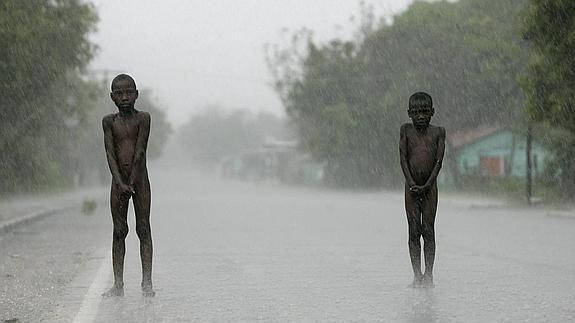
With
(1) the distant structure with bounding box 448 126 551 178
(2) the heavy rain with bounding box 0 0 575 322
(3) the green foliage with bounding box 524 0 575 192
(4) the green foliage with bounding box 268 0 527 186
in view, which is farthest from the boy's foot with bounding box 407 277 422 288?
(1) the distant structure with bounding box 448 126 551 178

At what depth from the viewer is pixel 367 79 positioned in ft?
166

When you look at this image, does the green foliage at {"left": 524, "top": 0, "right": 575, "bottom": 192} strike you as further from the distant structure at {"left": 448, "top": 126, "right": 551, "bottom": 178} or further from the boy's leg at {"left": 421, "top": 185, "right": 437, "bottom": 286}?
the distant structure at {"left": 448, "top": 126, "right": 551, "bottom": 178}

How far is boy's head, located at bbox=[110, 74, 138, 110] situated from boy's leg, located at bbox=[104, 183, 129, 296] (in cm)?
70

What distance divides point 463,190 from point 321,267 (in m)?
33.6

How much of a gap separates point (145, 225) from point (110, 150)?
0.71 metres

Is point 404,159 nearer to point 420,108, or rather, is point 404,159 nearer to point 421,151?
point 421,151

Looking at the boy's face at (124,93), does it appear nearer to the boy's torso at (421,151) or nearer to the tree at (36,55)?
the boy's torso at (421,151)

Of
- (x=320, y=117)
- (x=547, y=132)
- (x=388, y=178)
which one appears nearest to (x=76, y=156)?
(x=320, y=117)

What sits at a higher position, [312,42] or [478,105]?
[312,42]

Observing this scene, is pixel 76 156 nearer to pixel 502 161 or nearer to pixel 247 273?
pixel 502 161

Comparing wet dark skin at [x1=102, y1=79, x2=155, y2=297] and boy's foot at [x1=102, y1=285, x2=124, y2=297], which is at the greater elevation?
wet dark skin at [x1=102, y1=79, x2=155, y2=297]

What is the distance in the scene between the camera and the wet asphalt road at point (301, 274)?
712cm

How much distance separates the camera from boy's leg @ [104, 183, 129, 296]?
747cm

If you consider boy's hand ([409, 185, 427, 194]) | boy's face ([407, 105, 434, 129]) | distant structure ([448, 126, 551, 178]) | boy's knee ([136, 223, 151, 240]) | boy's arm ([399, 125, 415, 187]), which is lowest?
boy's knee ([136, 223, 151, 240])
